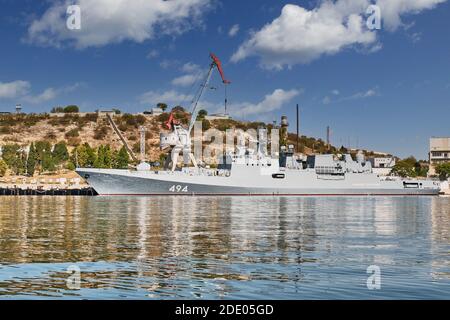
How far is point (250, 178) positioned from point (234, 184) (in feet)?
11.0

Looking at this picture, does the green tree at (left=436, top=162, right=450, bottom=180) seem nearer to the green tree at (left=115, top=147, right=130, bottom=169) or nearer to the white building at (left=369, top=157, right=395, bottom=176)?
the white building at (left=369, top=157, right=395, bottom=176)

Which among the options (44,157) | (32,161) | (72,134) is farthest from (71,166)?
(72,134)

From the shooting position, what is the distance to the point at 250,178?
101 metres

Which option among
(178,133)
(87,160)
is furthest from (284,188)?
(87,160)

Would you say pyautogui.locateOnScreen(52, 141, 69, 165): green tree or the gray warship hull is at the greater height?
pyautogui.locateOnScreen(52, 141, 69, 165): green tree

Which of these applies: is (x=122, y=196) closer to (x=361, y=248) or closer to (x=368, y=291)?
(x=361, y=248)

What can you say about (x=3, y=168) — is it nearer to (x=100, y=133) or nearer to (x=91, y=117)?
(x=100, y=133)

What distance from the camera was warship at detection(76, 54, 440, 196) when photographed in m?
95.4

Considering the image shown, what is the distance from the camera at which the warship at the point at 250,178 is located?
95.4 m

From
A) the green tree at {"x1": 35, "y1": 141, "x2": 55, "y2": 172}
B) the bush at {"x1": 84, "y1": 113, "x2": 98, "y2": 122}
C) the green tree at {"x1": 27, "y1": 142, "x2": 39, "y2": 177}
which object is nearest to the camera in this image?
the green tree at {"x1": 35, "y1": 141, "x2": 55, "y2": 172}

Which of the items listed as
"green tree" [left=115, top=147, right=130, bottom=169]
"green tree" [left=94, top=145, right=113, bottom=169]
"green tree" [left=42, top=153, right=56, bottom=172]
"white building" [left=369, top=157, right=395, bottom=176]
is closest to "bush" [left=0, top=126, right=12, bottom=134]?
"green tree" [left=42, top=153, right=56, bottom=172]
